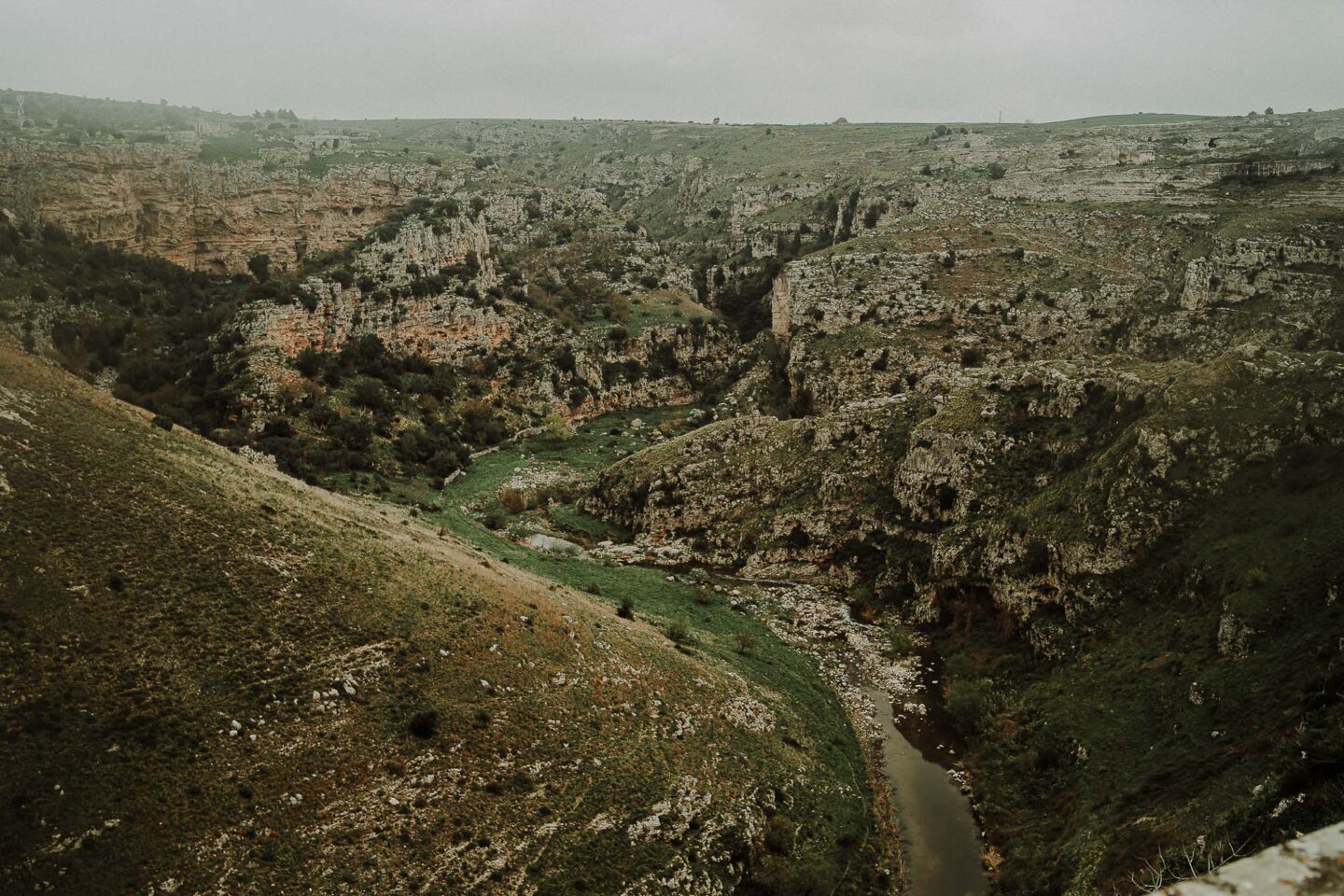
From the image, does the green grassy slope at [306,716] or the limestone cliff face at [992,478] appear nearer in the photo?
the green grassy slope at [306,716]

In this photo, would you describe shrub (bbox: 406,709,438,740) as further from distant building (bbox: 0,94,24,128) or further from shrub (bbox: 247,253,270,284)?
distant building (bbox: 0,94,24,128)

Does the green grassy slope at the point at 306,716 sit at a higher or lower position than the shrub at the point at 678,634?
higher

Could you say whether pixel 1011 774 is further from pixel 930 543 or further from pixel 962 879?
pixel 930 543

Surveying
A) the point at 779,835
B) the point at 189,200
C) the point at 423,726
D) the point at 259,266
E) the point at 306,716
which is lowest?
the point at 779,835

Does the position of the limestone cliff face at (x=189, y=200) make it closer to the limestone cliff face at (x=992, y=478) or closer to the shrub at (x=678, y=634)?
the limestone cliff face at (x=992, y=478)

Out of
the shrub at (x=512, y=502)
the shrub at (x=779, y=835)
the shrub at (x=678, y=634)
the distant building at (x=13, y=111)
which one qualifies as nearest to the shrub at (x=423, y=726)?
the shrub at (x=779, y=835)

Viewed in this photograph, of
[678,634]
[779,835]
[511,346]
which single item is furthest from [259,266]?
[779,835]

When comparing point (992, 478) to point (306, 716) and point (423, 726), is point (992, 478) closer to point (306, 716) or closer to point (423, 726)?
point (423, 726)

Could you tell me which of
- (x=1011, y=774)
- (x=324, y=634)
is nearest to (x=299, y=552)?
(x=324, y=634)
